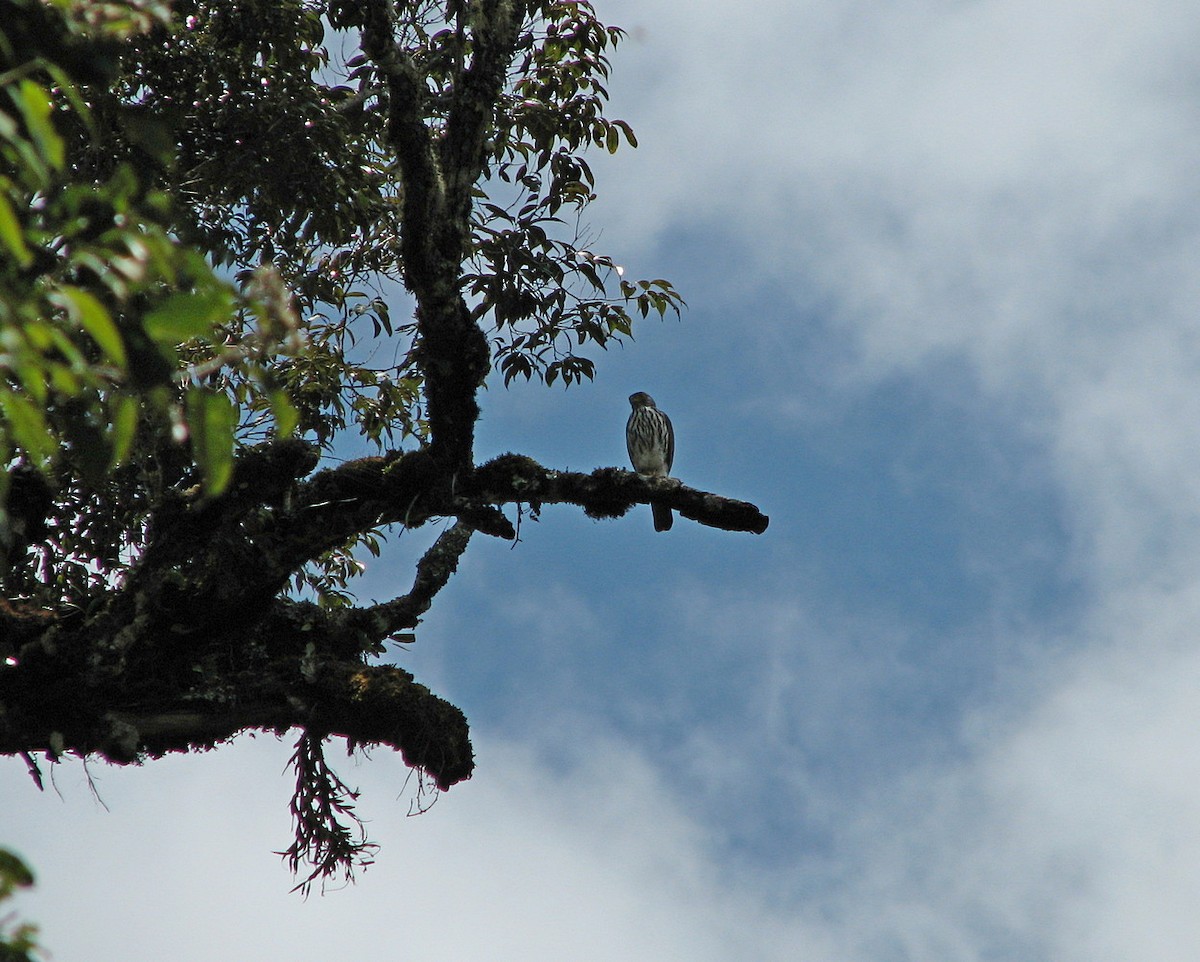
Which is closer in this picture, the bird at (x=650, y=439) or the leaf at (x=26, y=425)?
the leaf at (x=26, y=425)

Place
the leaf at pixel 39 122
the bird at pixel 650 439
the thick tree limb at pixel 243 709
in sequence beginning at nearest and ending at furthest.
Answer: the leaf at pixel 39 122 < the thick tree limb at pixel 243 709 < the bird at pixel 650 439

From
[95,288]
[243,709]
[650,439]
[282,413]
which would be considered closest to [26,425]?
[95,288]

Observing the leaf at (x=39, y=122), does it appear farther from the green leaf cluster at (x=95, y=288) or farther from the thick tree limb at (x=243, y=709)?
the thick tree limb at (x=243, y=709)

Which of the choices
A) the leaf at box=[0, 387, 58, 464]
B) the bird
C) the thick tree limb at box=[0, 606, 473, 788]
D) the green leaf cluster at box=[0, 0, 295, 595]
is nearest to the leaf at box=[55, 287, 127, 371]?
the green leaf cluster at box=[0, 0, 295, 595]

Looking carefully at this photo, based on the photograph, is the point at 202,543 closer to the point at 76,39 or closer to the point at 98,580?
the point at 98,580

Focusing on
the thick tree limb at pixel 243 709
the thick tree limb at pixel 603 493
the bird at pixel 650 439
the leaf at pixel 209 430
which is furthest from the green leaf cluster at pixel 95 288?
the bird at pixel 650 439

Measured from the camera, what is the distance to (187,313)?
1598mm

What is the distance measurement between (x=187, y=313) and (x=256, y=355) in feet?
1.05

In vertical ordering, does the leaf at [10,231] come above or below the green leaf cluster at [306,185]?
below

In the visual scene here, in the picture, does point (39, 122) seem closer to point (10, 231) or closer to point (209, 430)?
point (10, 231)

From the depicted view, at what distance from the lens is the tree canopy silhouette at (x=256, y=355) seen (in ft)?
5.88

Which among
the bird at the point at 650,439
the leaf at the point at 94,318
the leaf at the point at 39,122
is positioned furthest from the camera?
the bird at the point at 650,439

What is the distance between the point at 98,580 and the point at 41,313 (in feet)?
12.8

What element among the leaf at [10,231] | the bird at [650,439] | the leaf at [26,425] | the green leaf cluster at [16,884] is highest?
the bird at [650,439]
